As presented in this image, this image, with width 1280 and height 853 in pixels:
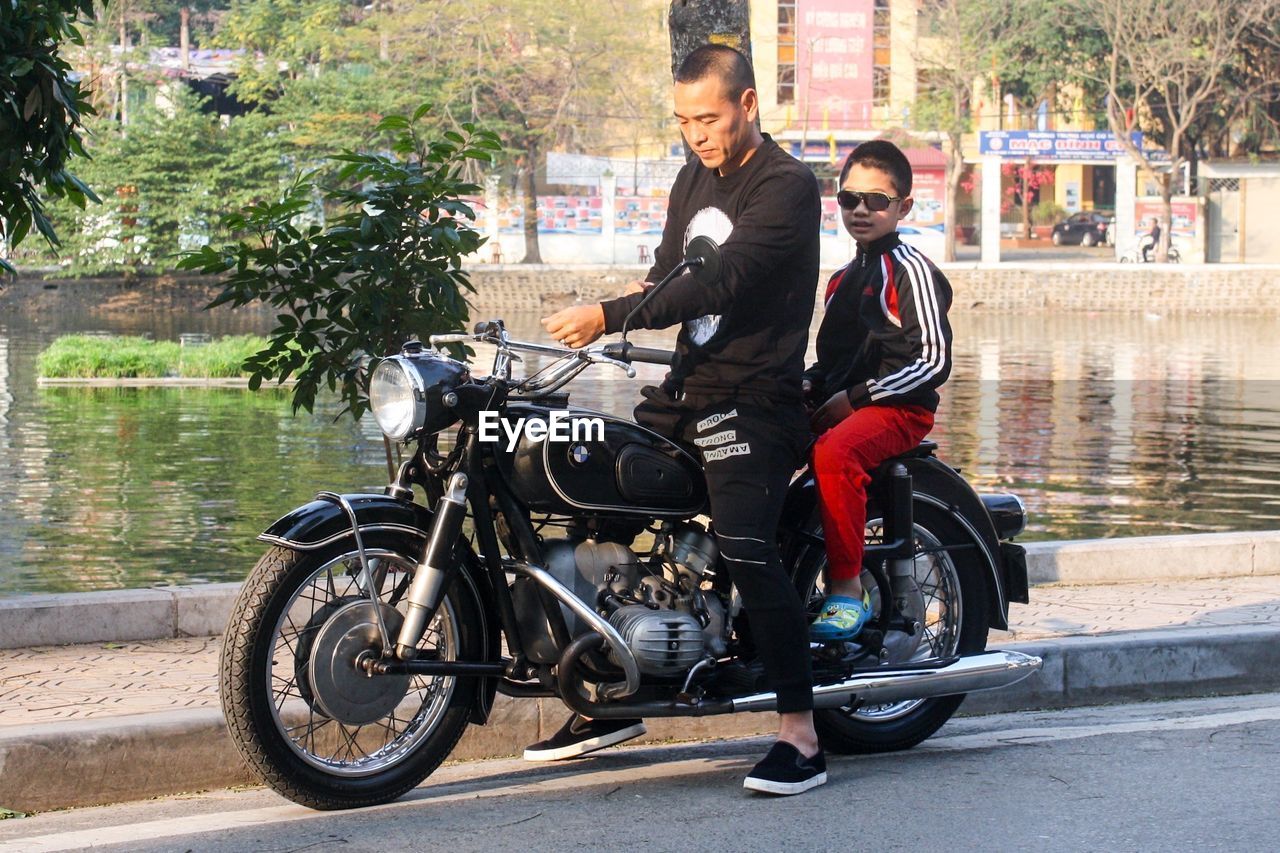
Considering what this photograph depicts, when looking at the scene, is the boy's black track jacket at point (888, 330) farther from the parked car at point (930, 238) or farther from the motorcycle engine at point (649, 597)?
the parked car at point (930, 238)

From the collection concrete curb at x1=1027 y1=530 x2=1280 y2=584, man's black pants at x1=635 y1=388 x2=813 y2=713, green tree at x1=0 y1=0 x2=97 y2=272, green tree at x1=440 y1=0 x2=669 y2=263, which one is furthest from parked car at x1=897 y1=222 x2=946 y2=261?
man's black pants at x1=635 y1=388 x2=813 y2=713

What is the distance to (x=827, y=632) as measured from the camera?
15.8 ft

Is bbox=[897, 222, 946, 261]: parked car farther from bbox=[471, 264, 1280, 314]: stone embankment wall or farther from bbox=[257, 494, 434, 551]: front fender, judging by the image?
bbox=[257, 494, 434, 551]: front fender

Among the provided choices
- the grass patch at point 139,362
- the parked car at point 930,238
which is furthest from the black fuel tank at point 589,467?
the parked car at point 930,238

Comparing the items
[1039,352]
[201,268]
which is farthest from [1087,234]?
[201,268]

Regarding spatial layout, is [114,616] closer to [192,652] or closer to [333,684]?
[192,652]

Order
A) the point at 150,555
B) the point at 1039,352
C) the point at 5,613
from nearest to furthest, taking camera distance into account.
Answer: the point at 5,613, the point at 150,555, the point at 1039,352

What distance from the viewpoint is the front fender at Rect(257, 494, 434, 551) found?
13.7 feet

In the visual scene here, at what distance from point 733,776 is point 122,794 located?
170cm

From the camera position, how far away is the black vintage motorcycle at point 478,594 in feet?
13.8

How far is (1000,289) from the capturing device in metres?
40.9

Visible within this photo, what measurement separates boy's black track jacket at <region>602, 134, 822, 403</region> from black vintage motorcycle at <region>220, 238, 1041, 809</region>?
0.10 metres

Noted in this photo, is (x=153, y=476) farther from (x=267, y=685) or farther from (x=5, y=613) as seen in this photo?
(x=267, y=685)

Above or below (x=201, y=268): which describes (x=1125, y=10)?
above
